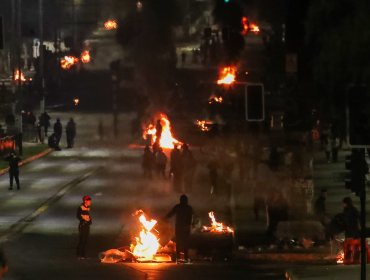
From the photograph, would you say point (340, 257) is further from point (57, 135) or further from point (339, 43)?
point (57, 135)

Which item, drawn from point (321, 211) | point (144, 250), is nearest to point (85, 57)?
point (321, 211)

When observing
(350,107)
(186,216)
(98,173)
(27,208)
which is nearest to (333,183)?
(98,173)

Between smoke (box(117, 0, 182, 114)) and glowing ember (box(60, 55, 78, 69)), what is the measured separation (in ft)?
35.4

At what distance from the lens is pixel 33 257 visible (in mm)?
21953

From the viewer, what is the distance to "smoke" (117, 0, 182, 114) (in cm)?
6844

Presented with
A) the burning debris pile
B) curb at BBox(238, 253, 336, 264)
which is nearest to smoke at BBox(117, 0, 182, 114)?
the burning debris pile

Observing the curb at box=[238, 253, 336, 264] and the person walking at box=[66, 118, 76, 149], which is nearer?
the curb at box=[238, 253, 336, 264]

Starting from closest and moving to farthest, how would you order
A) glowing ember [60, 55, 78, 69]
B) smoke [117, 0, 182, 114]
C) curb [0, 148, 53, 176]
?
1. curb [0, 148, 53, 176]
2. smoke [117, 0, 182, 114]
3. glowing ember [60, 55, 78, 69]

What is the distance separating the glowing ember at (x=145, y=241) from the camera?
883 inches

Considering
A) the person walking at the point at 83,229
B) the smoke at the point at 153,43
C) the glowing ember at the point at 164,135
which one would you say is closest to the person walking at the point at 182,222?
the person walking at the point at 83,229

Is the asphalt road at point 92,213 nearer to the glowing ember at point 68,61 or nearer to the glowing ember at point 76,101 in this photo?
the glowing ember at point 76,101

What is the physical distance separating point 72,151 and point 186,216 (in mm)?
28443

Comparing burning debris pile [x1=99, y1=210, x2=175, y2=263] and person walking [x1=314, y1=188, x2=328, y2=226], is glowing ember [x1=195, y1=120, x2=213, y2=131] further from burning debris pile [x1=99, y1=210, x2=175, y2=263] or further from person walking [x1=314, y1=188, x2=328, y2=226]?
burning debris pile [x1=99, y1=210, x2=175, y2=263]

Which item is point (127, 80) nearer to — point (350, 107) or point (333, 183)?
point (333, 183)
